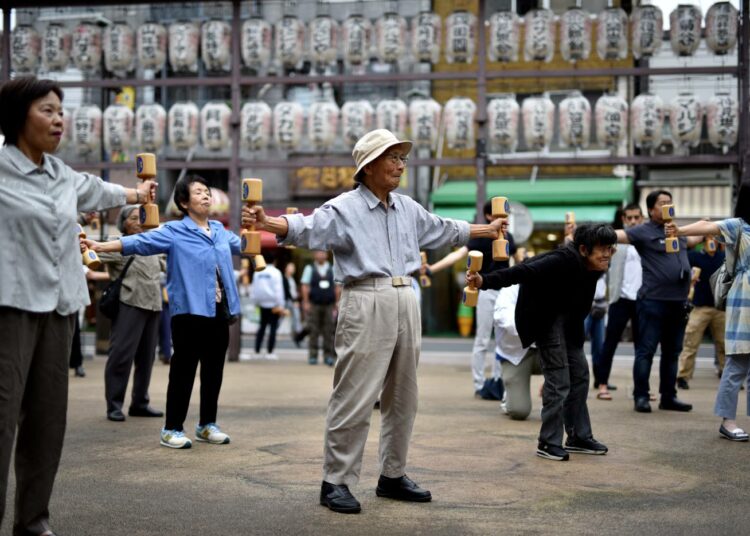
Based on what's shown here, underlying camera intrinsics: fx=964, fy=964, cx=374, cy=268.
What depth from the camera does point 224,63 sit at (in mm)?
15641

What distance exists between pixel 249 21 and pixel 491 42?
3.87 meters

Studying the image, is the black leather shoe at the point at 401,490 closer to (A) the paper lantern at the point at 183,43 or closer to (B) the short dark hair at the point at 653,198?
(B) the short dark hair at the point at 653,198

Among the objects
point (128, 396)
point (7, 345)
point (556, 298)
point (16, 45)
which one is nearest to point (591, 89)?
point (16, 45)

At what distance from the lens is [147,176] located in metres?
5.06

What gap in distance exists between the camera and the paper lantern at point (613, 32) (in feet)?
46.6

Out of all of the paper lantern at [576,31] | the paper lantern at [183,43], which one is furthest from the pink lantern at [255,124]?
the paper lantern at [576,31]

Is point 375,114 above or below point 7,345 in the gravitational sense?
above

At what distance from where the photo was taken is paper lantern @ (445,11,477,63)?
48.5ft

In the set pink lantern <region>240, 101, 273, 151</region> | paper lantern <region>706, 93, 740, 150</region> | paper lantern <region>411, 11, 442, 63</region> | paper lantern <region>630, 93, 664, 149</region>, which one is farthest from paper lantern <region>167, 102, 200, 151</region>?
paper lantern <region>706, 93, 740, 150</region>

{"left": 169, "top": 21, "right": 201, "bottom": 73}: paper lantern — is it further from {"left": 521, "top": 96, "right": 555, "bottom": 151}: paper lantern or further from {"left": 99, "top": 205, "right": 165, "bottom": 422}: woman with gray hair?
{"left": 99, "top": 205, "right": 165, "bottom": 422}: woman with gray hair

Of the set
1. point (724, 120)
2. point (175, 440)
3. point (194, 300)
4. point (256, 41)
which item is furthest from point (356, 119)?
point (175, 440)

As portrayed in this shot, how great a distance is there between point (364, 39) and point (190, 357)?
30.2ft

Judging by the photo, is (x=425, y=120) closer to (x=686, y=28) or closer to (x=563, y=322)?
(x=686, y=28)

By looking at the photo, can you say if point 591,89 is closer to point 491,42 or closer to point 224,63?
point 491,42
